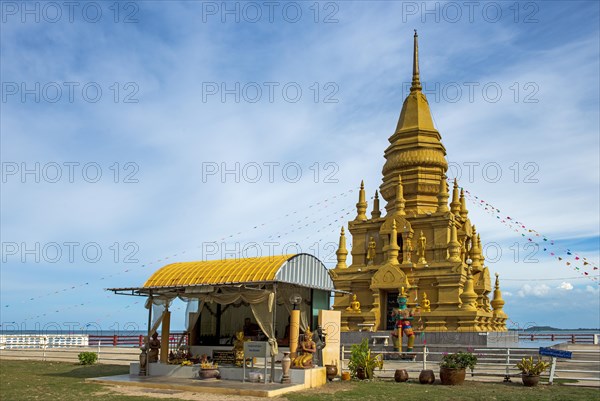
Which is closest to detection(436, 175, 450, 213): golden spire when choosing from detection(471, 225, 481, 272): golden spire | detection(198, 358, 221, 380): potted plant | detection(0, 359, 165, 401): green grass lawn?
detection(471, 225, 481, 272): golden spire

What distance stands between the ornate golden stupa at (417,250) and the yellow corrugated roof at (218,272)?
46.0 feet

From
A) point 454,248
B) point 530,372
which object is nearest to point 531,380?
point 530,372

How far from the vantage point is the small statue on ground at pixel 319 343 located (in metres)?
19.5

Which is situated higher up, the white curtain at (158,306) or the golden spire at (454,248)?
the golden spire at (454,248)

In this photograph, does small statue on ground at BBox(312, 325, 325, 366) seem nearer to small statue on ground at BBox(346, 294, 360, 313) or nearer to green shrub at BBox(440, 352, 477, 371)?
green shrub at BBox(440, 352, 477, 371)

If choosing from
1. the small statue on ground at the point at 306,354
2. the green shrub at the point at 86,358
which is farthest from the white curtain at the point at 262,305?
the green shrub at the point at 86,358

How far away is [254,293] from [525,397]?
8669mm

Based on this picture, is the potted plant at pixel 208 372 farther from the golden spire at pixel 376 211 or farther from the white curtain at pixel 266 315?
the golden spire at pixel 376 211

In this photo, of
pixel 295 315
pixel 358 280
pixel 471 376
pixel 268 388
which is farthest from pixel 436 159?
pixel 268 388

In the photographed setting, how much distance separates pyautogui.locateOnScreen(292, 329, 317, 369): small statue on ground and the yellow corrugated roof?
2.27 m

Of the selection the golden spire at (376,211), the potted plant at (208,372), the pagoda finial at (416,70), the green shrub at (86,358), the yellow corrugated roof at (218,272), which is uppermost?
the pagoda finial at (416,70)

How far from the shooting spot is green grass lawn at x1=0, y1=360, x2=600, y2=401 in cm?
1586

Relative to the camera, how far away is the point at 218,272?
2080cm

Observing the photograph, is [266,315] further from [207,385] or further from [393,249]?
[393,249]
